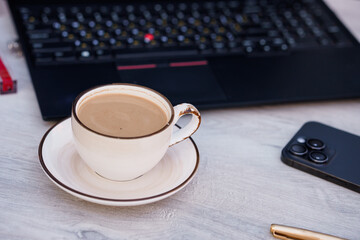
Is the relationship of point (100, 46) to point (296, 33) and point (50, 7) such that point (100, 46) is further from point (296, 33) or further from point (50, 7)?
point (296, 33)

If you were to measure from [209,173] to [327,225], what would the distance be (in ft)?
0.42

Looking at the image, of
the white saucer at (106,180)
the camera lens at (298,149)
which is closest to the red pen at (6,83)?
the white saucer at (106,180)

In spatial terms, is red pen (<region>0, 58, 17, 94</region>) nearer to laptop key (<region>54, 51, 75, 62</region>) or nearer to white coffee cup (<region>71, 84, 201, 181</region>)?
laptop key (<region>54, 51, 75, 62</region>)

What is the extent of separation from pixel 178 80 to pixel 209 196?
19 cm

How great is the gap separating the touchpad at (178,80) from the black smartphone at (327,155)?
114 millimetres

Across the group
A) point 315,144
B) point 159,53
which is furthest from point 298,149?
point 159,53

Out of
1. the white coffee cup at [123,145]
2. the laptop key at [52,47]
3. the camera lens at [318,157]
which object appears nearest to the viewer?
the white coffee cup at [123,145]

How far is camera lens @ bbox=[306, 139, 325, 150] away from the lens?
1.74 ft

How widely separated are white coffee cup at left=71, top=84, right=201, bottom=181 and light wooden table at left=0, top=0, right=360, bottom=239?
40 millimetres

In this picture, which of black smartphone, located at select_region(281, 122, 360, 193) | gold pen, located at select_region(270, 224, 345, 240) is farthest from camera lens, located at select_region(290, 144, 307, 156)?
gold pen, located at select_region(270, 224, 345, 240)

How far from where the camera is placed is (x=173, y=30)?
689mm

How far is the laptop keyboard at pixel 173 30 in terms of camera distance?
0.64 m

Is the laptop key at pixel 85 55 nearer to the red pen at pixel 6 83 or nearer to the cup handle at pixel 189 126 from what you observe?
the red pen at pixel 6 83

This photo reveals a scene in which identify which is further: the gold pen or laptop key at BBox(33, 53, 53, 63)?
laptop key at BBox(33, 53, 53, 63)
